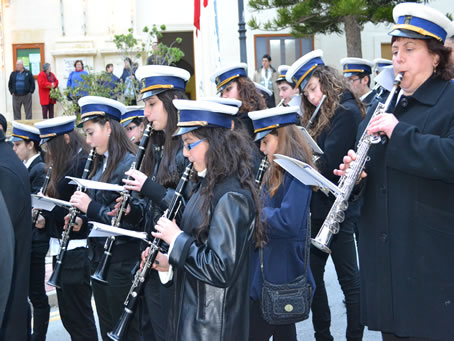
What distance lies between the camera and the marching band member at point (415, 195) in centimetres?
319

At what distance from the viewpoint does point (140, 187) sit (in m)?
4.36

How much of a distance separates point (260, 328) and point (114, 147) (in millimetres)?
1760

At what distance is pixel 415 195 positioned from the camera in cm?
327

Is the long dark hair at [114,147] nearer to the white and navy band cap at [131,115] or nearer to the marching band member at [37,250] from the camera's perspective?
the marching band member at [37,250]

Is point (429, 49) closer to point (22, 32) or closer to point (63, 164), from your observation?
point (63, 164)

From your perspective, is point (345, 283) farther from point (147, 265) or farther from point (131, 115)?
point (131, 115)

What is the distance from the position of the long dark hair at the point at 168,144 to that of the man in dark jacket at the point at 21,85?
17888 mm

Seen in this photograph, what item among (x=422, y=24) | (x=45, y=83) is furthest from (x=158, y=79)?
(x=45, y=83)

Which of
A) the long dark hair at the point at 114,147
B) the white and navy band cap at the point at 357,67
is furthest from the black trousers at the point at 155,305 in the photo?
the white and navy band cap at the point at 357,67

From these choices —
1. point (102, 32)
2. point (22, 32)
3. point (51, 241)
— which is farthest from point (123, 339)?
point (22, 32)

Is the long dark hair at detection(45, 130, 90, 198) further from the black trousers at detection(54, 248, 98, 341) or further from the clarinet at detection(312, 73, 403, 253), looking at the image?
the clarinet at detection(312, 73, 403, 253)

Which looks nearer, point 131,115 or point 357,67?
point 131,115

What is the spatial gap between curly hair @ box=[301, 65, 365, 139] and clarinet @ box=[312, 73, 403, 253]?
1.92m

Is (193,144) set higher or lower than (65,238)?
higher
